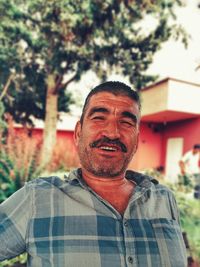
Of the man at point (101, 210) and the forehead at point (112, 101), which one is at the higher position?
the forehead at point (112, 101)

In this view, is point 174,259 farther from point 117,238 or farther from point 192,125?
point 192,125

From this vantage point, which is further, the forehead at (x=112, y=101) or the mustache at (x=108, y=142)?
the forehead at (x=112, y=101)

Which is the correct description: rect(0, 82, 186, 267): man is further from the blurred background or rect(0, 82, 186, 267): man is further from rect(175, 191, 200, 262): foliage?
the blurred background

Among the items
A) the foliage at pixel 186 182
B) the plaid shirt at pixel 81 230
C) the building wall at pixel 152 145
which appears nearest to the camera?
the plaid shirt at pixel 81 230

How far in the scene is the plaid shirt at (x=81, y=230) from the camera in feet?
4.88

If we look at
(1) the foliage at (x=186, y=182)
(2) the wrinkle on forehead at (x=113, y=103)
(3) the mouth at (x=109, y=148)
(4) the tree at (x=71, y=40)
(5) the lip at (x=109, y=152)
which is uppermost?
(4) the tree at (x=71, y=40)

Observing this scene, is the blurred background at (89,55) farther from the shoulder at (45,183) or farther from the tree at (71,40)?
the shoulder at (45,183)

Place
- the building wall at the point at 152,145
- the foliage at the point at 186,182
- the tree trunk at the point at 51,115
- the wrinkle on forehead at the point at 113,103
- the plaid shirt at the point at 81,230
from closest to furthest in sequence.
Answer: the plaid shirt at the point at 81,230 < the wrinkle on forehead at the point at 113,103 < the foliage at the point at 186,182 < the tree trunk at the point at 51,115 < the building wall at the point at 152,145

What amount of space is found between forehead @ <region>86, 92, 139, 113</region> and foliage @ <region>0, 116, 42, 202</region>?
128 inches

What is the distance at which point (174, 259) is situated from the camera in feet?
5.33

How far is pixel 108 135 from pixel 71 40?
10.0 metres

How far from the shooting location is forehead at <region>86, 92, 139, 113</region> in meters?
1.88

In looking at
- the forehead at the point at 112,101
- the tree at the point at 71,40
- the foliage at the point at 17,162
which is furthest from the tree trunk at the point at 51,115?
the forehead at the point at 112,101

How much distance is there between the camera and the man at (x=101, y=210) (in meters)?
1.50
